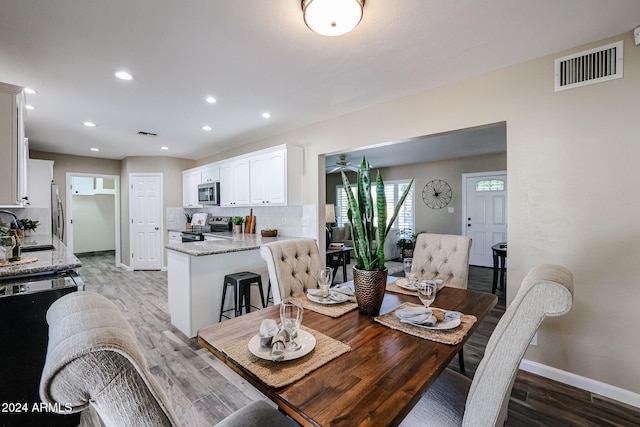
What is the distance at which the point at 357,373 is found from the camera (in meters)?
0.96

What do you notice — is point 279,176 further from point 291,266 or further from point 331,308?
point 331,308

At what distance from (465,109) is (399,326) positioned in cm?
212

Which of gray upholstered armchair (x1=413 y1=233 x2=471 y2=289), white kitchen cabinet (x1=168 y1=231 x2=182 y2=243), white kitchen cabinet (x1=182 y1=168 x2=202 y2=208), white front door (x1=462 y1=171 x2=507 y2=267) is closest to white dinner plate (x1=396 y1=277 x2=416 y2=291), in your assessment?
gray upholstered armchair (x1=413 y1=233 x2=471 y2=289)

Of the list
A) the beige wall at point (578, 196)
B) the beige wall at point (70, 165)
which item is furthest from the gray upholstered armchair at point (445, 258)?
the beige wall at point (70, 165)

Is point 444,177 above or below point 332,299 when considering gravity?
above

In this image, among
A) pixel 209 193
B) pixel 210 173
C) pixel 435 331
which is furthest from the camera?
pixel 210 173

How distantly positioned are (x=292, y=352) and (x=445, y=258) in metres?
1.69

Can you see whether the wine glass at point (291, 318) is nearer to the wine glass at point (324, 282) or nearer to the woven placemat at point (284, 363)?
the woven placemat at point (284, 363)

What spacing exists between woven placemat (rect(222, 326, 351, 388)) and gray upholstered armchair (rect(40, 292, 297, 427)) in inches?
15.9

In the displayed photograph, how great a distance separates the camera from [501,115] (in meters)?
2.39

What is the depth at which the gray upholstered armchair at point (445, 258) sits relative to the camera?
87.5 inches

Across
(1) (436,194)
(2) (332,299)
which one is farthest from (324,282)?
(1) (436,194)

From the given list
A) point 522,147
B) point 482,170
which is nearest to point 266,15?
point 522,147

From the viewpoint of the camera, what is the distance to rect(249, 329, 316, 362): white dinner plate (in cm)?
102
